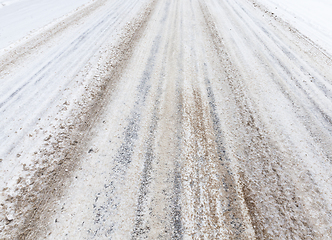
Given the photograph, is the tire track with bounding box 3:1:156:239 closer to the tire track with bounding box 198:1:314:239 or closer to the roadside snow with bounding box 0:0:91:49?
the tire track with bounding box 198:1:314:239

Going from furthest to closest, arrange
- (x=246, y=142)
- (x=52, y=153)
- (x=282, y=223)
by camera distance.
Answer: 1. (x=246, y=142)
2. (x=52, y=153)
3. (x=282, y=223)

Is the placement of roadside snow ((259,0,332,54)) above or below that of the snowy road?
above

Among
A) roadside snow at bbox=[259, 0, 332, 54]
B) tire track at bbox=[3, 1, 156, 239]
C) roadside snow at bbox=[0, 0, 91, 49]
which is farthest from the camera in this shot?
roadside snow at bbox=[259, 0, 332, 54]

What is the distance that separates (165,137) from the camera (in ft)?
13.0

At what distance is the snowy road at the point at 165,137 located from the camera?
2793mm

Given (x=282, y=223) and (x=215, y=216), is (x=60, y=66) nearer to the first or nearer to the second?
(x=215, y=216)

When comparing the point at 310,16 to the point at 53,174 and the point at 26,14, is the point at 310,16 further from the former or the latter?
the point at 26,14

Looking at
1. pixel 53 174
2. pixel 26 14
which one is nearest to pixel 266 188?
pixel 53 174

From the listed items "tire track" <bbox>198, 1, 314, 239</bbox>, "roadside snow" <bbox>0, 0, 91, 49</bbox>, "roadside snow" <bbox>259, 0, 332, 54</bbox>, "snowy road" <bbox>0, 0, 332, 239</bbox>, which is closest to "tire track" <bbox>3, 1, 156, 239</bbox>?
"snowy road" <bbox>0, 0, 332, 239</bbox>

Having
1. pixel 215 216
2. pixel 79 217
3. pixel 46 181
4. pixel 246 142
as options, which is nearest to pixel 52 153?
pixel 46 181

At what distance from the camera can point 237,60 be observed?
628cm

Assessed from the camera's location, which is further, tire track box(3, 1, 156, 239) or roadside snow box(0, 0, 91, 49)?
roadside snow box(0, 0, 91, 49)

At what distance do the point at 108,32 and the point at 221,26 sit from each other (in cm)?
524

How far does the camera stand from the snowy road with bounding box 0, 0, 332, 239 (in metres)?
2.79
